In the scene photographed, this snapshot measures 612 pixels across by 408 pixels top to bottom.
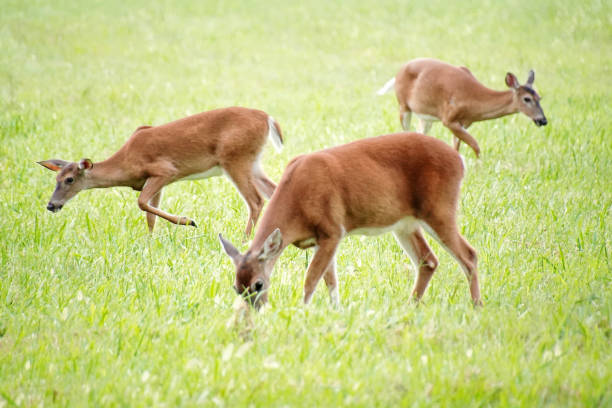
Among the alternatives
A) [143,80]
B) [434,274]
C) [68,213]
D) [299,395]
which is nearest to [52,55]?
[143,80]

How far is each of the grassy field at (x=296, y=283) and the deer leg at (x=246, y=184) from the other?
0.31 metres

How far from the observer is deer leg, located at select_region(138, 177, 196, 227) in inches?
277

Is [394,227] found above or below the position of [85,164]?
above

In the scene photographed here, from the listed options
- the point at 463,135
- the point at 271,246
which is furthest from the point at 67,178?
the point at 463,135

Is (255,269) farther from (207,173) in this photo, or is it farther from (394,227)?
(207,173)

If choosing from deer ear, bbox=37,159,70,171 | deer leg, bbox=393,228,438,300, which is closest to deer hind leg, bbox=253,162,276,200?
deer ear, bbox=37,159,70,171

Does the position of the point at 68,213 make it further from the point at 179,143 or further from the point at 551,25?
the point at 551,25

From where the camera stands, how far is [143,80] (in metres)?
16.2

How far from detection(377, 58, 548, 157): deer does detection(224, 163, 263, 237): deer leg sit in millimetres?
3151

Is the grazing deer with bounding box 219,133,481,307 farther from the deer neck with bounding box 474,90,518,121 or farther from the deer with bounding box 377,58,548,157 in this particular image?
the deer neck with bounding box 474,90,518,121

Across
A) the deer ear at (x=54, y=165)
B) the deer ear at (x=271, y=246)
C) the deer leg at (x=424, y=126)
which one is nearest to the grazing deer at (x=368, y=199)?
the deer ear at (x=271, y=246)

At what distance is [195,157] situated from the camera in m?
7.60

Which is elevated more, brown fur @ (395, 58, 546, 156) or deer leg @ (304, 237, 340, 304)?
deer leg @ (304, 237, 340, 304)

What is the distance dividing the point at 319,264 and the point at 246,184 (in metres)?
2.55
